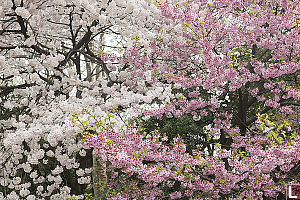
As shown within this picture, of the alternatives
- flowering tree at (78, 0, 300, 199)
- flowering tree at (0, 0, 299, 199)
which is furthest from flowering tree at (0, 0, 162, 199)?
flowering tree at (78, 0, 300, 199)

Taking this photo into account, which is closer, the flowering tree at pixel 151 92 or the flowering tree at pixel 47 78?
the flowering tree at pixel 151 92

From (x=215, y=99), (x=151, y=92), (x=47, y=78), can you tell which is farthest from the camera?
(x=215, y=99)

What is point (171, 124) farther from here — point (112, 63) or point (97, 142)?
point (97, 142)

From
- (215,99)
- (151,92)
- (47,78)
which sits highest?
(47,78)

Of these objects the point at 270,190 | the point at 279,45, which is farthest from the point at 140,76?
the point at 270,190

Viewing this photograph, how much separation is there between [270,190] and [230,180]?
63 cm

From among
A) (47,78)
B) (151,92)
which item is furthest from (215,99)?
(47,78)

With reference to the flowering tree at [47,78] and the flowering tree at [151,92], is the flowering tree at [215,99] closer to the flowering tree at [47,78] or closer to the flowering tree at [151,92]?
the flowering tree at [151,92]

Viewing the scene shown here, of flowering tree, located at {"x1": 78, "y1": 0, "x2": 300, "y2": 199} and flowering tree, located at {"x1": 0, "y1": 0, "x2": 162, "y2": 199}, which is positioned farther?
flowering tree, located at {"x1": 0, "y1": 0, "x2": 162, "y2": 199}

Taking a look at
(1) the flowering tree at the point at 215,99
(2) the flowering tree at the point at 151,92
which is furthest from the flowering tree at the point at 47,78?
(1) the flowering tree at the point at 215,99

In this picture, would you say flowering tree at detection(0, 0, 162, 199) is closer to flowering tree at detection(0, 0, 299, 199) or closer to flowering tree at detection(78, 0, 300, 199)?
flowering tree at detection(0, 0, 299, 199)

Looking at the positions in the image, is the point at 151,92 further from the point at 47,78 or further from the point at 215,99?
the point at 47,78

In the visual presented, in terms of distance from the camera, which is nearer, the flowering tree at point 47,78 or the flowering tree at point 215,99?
the flowering tree at point 215,99

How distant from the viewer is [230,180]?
375cm
